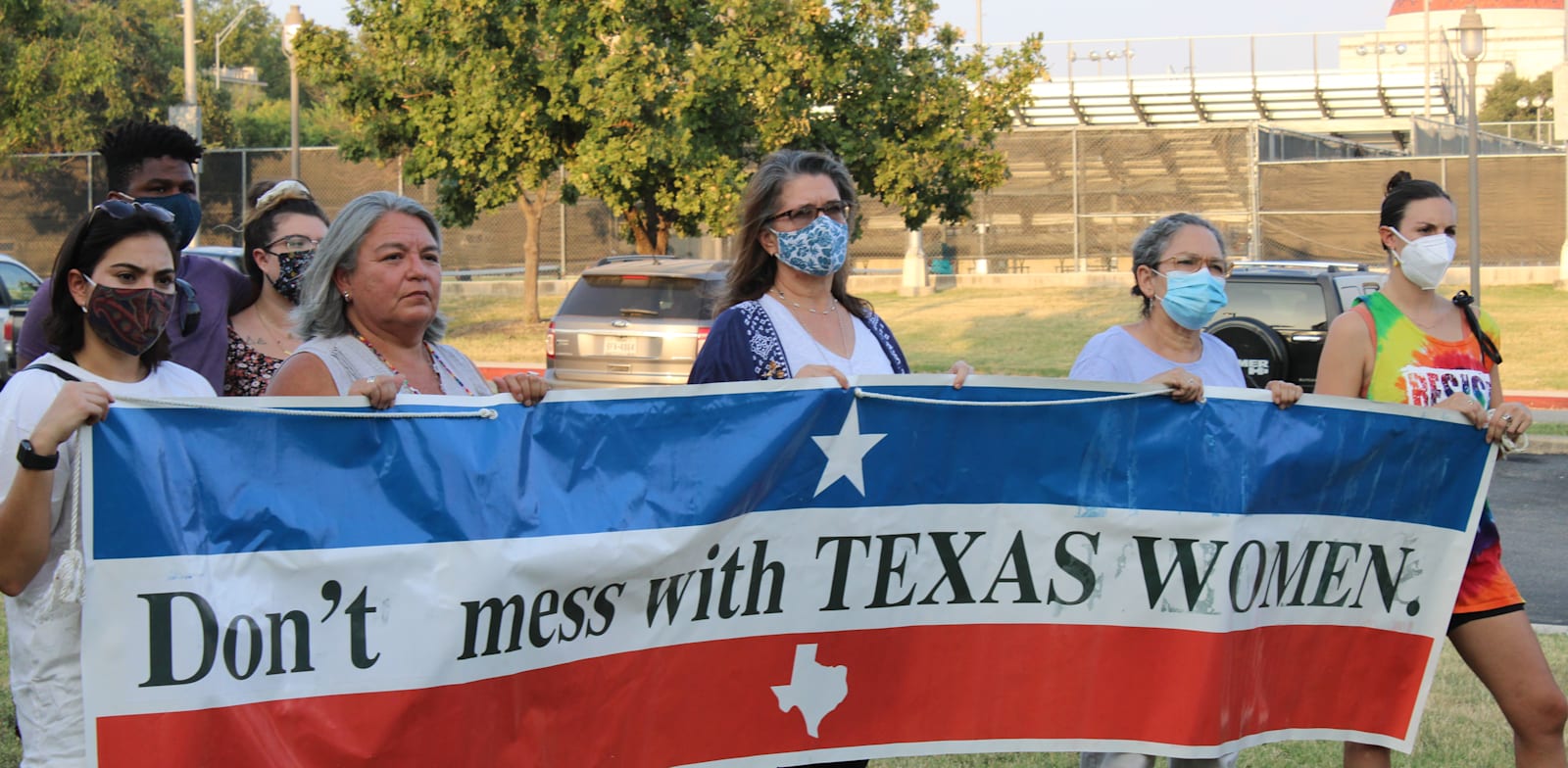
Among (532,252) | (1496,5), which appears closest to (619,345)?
(532,252)

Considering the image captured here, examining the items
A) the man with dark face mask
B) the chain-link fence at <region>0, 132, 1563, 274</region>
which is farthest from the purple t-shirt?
the chain-link fence at <region>0, 132, 1563, 274</region>

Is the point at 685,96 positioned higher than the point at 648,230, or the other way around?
the point at 685,96

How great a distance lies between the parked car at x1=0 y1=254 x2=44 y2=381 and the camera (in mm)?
16531

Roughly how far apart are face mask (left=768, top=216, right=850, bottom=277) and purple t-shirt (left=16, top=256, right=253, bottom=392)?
1611 millimetres

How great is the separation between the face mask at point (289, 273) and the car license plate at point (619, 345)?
30.7 feet

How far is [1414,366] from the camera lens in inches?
180

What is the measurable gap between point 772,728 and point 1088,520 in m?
1.02

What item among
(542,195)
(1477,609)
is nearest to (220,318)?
(1477,609)

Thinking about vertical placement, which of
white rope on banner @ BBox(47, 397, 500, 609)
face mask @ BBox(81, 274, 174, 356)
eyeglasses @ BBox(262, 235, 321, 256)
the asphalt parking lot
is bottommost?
the asphalt parking lot

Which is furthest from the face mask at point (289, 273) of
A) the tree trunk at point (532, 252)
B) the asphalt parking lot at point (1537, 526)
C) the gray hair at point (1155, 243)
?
the tree trunk at point (532, 252)

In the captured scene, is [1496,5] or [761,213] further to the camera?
[1496,5]

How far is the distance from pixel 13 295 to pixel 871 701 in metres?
16.1

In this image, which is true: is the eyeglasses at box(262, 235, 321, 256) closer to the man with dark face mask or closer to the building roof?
the man with dark face mask

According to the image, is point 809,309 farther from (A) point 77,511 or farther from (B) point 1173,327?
(A) point 77,511
